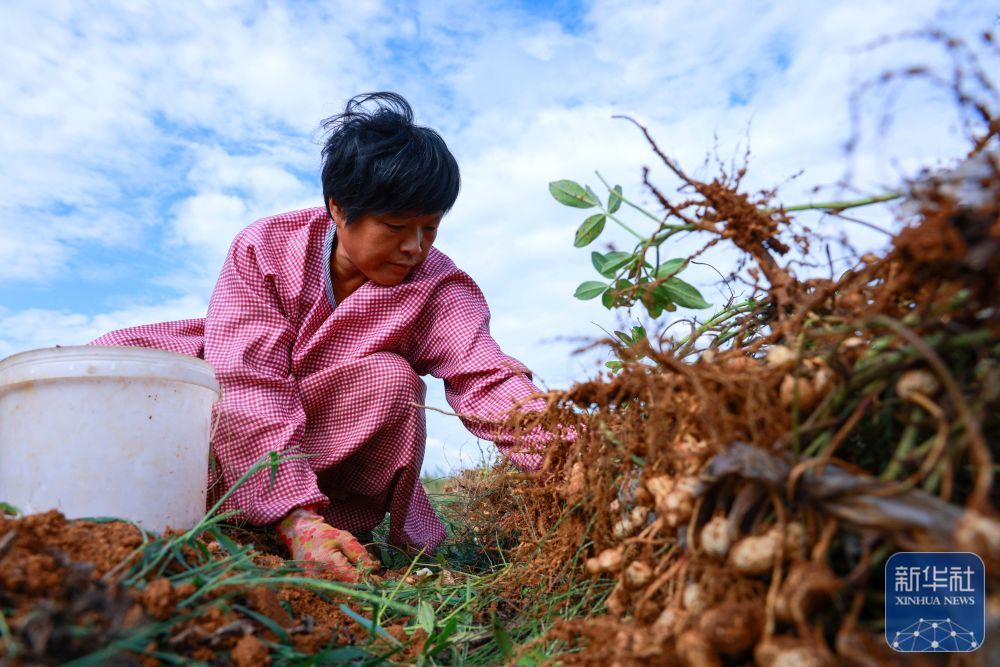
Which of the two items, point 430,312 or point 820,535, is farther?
point 430,312

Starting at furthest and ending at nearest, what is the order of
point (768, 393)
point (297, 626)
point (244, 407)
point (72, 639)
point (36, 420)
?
point (244, 407), point (36, 420), point (297, 626), point (768, 393), point (72, 639)

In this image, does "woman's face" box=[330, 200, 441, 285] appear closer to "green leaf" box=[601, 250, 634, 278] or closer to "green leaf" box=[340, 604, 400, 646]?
"green leaf" box=[601, 250, 634, 278]

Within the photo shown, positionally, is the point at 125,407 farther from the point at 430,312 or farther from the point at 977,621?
the point at 977,621

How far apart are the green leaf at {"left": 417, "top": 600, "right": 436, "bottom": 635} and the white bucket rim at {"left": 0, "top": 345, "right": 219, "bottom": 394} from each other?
0.64m

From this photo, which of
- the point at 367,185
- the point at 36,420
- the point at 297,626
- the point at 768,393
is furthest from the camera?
the point at 367,185

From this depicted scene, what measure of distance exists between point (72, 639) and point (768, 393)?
0.78 metres

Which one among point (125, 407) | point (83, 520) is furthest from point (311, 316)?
point (83, 520)

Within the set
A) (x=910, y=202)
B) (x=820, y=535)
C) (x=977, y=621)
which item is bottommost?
(x=977, y=621)

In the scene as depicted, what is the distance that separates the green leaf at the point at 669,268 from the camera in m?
1.20

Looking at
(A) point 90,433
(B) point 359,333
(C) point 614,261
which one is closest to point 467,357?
(B) point 359,333

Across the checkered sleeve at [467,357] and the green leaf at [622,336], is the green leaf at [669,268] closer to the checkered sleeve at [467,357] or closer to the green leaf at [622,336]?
the green leaf at [622,336]

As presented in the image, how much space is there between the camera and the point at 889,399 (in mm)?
753

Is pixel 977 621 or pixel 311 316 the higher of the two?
pixel 311 316

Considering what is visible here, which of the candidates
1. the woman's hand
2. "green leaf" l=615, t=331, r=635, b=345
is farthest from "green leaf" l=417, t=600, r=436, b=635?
"green leaf" l=615, t=331, r=635, b=345
